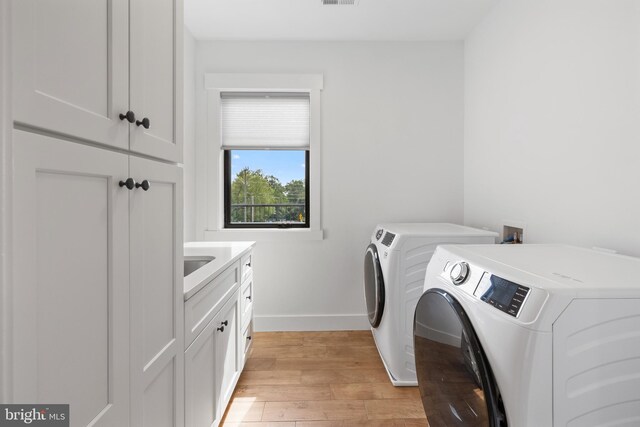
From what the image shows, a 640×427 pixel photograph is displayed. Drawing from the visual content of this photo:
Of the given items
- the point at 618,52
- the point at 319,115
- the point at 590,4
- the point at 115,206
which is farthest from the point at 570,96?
the point at 115,206

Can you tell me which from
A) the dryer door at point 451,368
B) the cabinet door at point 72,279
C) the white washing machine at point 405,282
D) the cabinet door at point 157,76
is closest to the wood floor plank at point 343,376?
the white washing machine at point 405,282

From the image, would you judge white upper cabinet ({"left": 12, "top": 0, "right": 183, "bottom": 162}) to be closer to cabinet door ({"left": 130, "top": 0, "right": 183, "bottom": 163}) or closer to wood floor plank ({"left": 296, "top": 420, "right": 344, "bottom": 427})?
cabinet door ({"left": 130, "top": 0, "right": 183, "bottom": 163})

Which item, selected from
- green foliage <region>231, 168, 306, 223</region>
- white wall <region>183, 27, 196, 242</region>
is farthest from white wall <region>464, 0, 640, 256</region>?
white wall <region>183, 27, 196, 242</region>

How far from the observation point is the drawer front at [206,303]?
1178 millimetres

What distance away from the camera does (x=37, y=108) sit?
0.54 metres

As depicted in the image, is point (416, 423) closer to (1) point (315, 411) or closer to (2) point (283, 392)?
(1) point (315, 411)

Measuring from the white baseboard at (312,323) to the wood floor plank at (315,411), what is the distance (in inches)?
37.6

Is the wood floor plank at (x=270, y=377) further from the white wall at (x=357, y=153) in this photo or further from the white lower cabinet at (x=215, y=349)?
the white wall at (x=357, y=153)

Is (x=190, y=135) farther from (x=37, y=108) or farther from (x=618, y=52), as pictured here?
(x=618, y=52)

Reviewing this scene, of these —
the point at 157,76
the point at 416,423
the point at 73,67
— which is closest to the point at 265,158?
the point at 157,76

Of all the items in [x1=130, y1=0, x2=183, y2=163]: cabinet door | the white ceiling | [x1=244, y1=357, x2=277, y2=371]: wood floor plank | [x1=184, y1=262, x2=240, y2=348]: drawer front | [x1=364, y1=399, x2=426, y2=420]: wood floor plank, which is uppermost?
the white ceiling

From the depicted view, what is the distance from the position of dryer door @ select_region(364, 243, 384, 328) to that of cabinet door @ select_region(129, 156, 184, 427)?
1.27 meters

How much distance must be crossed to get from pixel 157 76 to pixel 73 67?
1.20 feet

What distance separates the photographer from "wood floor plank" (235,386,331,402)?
1916mm
